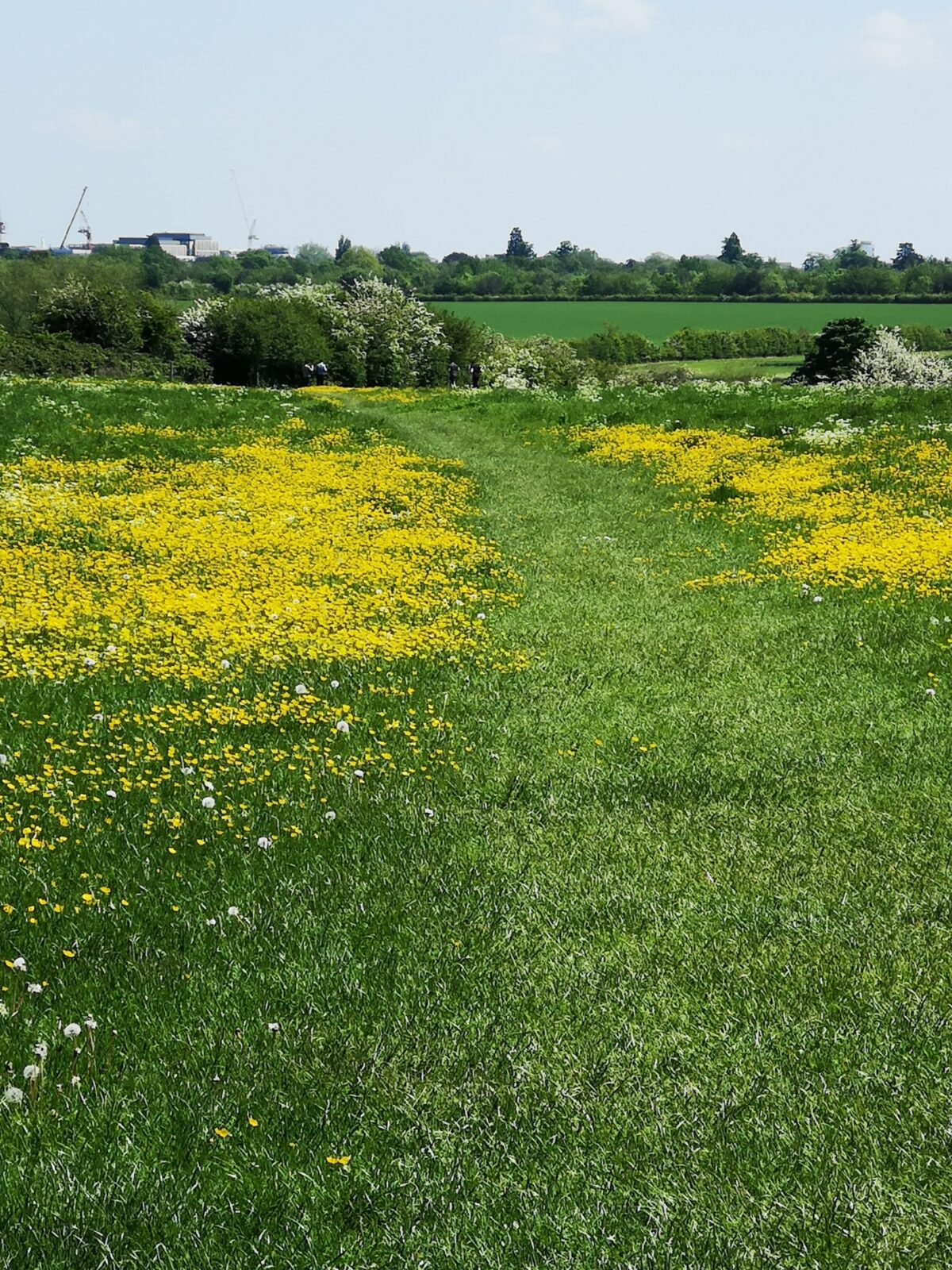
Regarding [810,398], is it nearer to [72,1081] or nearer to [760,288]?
[72,1081]

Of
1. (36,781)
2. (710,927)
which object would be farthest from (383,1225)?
(36,781)

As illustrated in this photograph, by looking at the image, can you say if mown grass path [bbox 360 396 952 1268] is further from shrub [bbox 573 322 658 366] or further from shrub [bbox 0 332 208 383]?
shrub [bbox 573 322 658 366]

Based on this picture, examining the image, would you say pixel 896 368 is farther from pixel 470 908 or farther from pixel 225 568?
pixel 470 908

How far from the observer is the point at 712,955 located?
5242mm

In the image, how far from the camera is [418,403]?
119ft

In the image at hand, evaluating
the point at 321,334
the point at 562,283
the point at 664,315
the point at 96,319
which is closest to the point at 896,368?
the point at 321,334

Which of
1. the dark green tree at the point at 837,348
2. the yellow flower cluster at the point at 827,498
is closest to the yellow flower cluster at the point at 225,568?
the yellow flower cluster at the point at 827,498

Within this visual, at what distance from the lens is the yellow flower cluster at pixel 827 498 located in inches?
495

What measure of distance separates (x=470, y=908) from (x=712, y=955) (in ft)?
4.90

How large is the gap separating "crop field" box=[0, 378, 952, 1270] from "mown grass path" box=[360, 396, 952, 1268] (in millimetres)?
21

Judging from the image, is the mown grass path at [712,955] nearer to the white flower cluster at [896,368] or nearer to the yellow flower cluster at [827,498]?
the yellow flower cluster at [827,498]

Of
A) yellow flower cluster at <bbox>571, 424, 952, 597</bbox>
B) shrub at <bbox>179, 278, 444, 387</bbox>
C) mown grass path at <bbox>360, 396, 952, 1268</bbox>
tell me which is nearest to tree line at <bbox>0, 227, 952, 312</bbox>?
shrub at <bbox>179, 278, 444, 387</bbox>

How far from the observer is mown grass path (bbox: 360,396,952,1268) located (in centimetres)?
371

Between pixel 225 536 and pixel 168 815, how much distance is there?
8.06 metres
